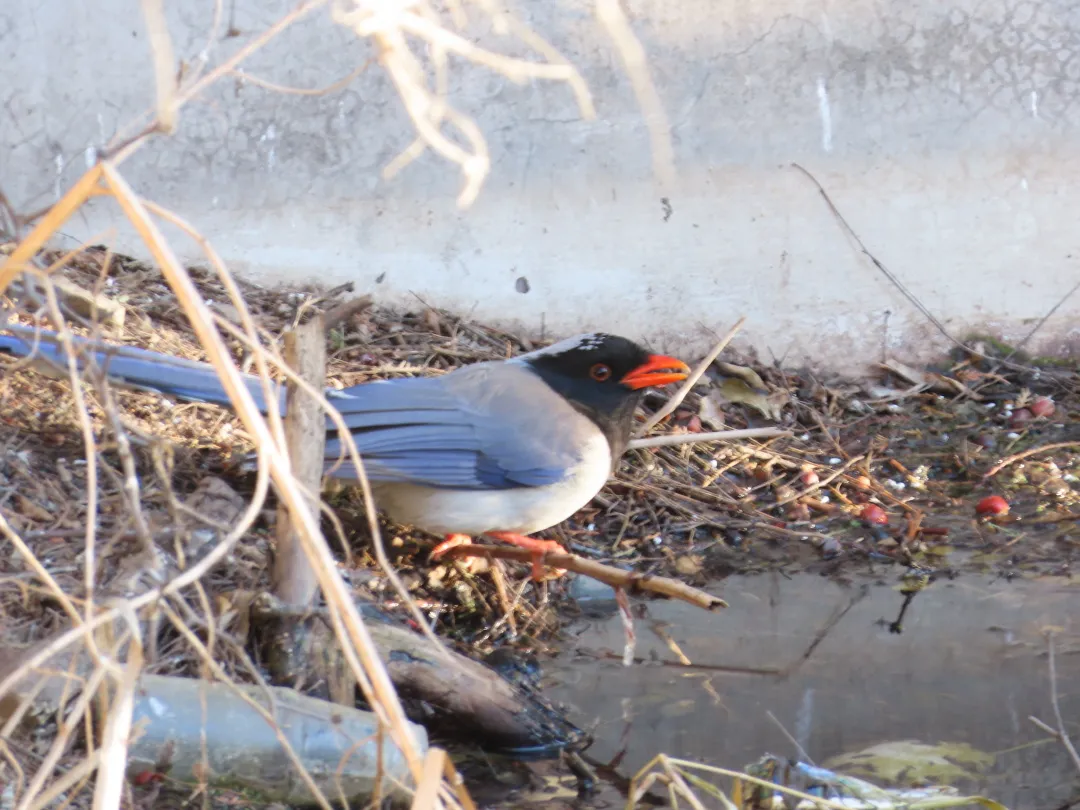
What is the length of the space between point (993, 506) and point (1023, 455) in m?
0.53

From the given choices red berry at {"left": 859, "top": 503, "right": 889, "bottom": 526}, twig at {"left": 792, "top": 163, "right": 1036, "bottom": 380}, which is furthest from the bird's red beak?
twig at {"left": 792, "top": 163, "right": 1036, "bottom": 380}

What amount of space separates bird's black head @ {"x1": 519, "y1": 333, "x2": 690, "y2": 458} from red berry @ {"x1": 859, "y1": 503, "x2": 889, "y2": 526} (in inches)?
44.7

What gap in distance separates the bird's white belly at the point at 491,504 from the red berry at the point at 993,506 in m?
1.75

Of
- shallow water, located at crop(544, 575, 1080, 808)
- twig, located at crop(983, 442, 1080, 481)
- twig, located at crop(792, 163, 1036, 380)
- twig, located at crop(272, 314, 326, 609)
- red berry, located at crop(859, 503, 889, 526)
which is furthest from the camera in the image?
twig, located at crop(792, 163, 1036, 380)

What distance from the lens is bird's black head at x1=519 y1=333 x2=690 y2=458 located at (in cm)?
448

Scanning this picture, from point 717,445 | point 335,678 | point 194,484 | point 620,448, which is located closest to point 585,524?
point 620,448

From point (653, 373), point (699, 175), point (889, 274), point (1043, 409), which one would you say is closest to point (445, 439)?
point (653, 373)

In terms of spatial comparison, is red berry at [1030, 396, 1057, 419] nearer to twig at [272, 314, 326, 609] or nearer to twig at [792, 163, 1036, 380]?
twig at [792, 163, 1036, 380]

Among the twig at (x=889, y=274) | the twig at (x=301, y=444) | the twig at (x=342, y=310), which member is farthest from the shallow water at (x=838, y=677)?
the twig at (x=889, y=274)

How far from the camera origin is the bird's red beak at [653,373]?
444 cm

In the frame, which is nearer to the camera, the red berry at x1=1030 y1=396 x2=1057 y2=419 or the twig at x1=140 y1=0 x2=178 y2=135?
the twig at x1=140 y1=0 x2=178 y2=135

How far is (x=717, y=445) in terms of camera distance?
5.55 metres

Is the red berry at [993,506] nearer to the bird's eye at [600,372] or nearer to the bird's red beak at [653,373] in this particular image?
the bird's red beak at [653,373]

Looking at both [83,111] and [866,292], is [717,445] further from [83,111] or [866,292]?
[83,111]
